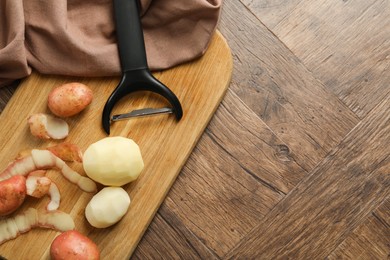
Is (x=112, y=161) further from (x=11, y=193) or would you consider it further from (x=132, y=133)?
(x=11, y=193)

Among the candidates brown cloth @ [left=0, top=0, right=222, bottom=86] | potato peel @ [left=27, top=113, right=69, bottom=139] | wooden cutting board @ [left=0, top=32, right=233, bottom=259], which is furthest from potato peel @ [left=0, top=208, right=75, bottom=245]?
brown cloth @ [left=0, top=0, right=222, bottom=86]

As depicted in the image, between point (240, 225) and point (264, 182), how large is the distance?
102 mm

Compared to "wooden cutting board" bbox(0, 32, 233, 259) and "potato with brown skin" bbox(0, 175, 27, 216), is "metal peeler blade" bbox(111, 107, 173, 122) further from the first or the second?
"potato with brown skin" bbox(0, 175, 27, 216)

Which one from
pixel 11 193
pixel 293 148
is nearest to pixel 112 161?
pixel 11 193

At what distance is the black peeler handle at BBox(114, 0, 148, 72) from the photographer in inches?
44.2

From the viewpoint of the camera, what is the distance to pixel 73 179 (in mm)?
1114

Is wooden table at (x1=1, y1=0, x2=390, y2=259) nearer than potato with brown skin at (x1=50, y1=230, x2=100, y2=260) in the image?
→ No

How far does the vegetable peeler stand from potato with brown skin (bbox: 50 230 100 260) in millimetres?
214

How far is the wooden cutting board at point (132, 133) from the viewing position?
1111 millimetres

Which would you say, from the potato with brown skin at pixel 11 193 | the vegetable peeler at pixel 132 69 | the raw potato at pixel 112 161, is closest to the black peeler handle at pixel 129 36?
the vegetable peeler at pixel 132 69

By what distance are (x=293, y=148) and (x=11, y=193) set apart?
1.87 ft

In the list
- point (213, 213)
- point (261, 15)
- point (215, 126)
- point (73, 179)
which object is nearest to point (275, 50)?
point (261, 15)

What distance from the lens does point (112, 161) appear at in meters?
1.06

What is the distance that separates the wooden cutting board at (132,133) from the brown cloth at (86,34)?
29mm
